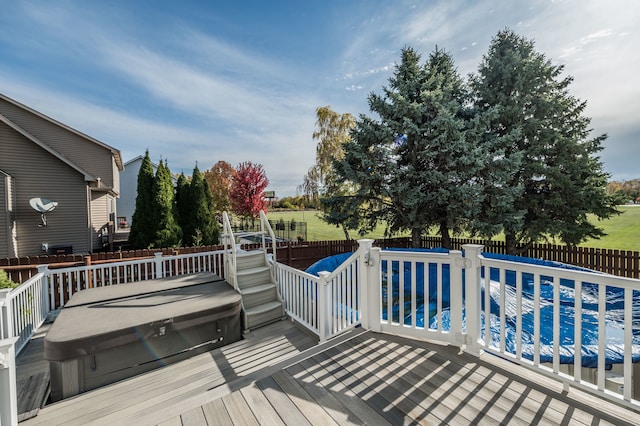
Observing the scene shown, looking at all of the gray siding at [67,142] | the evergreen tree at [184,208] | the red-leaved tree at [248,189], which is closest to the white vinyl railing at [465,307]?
the evergreen tree at [184,208]

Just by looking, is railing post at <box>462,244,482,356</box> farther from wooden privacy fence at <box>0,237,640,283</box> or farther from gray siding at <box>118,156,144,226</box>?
gray siding at <box>118,156,144,226</box>

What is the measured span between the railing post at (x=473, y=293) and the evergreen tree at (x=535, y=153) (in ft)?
20.6

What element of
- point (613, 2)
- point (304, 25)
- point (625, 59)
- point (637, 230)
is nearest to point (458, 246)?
point (625, 59)

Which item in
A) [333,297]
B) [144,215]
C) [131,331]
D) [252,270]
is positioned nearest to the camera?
[131,331]

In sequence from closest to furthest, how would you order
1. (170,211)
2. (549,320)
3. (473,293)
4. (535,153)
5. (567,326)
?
(473,293) → (567,326) → (549,320) → (535,153) → (170,211)

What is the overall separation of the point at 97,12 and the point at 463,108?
9.89 m

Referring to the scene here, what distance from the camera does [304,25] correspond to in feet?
22.5

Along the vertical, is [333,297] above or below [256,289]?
above

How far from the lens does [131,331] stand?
10.1 feet

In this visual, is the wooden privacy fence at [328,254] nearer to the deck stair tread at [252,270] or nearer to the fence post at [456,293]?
the deck stair tread at [252,270]

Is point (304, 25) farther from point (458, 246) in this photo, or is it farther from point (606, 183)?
point (606, 183)

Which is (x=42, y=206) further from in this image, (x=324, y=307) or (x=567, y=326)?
(x=567, y=326)

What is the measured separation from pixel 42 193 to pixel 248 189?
758 cm

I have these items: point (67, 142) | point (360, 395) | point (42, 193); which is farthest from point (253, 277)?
point (67, 142)
